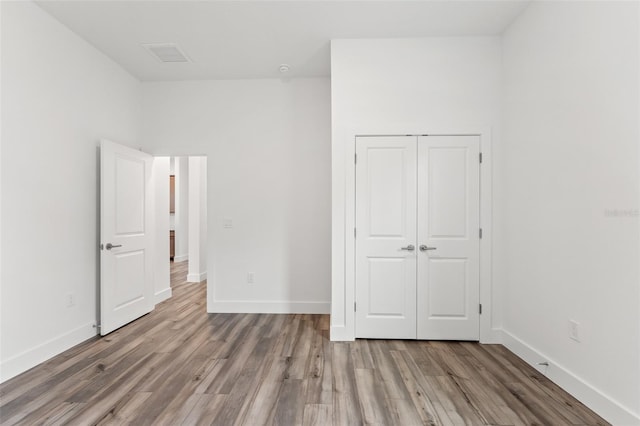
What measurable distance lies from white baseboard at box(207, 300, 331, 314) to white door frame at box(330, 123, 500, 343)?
0.85 meters

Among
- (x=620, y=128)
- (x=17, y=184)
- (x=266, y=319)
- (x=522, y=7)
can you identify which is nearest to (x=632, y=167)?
(x=620, y=128)

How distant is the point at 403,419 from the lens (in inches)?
71.1

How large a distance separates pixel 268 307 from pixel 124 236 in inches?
75.1

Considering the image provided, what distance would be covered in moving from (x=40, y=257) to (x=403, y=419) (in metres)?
3.15

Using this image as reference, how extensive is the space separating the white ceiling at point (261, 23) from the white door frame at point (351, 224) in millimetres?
938

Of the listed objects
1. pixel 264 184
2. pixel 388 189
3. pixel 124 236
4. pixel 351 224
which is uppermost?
pixel 264 184

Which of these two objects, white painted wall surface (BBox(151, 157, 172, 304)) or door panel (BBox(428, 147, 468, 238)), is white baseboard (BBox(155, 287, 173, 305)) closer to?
white painted wall surface (BBox(151, 157, 172, 304))

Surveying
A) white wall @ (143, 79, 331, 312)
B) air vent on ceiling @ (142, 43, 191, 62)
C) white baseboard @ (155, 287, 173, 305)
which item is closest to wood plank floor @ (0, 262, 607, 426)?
white wall @ (143, 79, 331, 312)

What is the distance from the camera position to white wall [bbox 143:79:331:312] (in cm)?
387

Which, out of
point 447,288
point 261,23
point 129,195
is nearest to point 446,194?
point 447,288

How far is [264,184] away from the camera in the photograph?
3.92m

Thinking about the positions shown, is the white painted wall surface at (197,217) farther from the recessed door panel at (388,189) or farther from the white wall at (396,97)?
the recessed door panel at (388,189)

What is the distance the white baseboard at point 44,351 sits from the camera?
7.46 ft

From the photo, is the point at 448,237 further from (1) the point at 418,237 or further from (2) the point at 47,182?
(2) the point at 47,182
